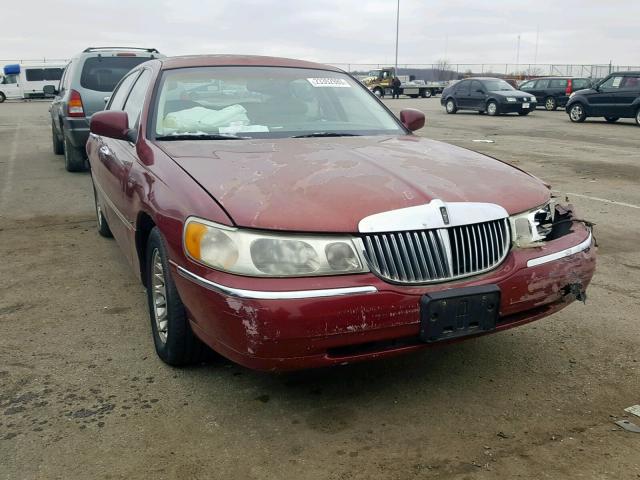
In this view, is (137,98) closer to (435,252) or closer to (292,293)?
(292,293)

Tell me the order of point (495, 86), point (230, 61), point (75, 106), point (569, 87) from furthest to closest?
1. point (569, 87)
2. point (495, 86)
3. point (75, 106)
4. point (230, 61)

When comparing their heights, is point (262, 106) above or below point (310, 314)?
above

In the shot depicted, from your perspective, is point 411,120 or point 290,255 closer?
point 290,255

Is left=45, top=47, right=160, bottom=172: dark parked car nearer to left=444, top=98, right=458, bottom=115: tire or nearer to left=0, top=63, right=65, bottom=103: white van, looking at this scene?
left=444, top=98, right=458, bottom=115: tire

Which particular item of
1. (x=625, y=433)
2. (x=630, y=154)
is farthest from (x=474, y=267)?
(x=630, y=154)

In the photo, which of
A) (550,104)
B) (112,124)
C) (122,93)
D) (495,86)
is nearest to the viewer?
(112,124)

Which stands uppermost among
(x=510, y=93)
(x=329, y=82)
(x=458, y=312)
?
(x=329, y=82)

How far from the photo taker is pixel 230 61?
4383mm

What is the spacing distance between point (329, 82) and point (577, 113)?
18.8m

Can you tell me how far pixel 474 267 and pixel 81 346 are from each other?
224 cm

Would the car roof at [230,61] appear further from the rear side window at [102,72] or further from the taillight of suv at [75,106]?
the rear side window at [102,72]

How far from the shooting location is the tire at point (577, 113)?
20.8 meters

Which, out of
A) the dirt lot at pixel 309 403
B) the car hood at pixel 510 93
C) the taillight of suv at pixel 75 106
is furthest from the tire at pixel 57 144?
the car hood at pixel 510 93

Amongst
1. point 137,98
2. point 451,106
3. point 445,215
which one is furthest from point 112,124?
point 451,106
